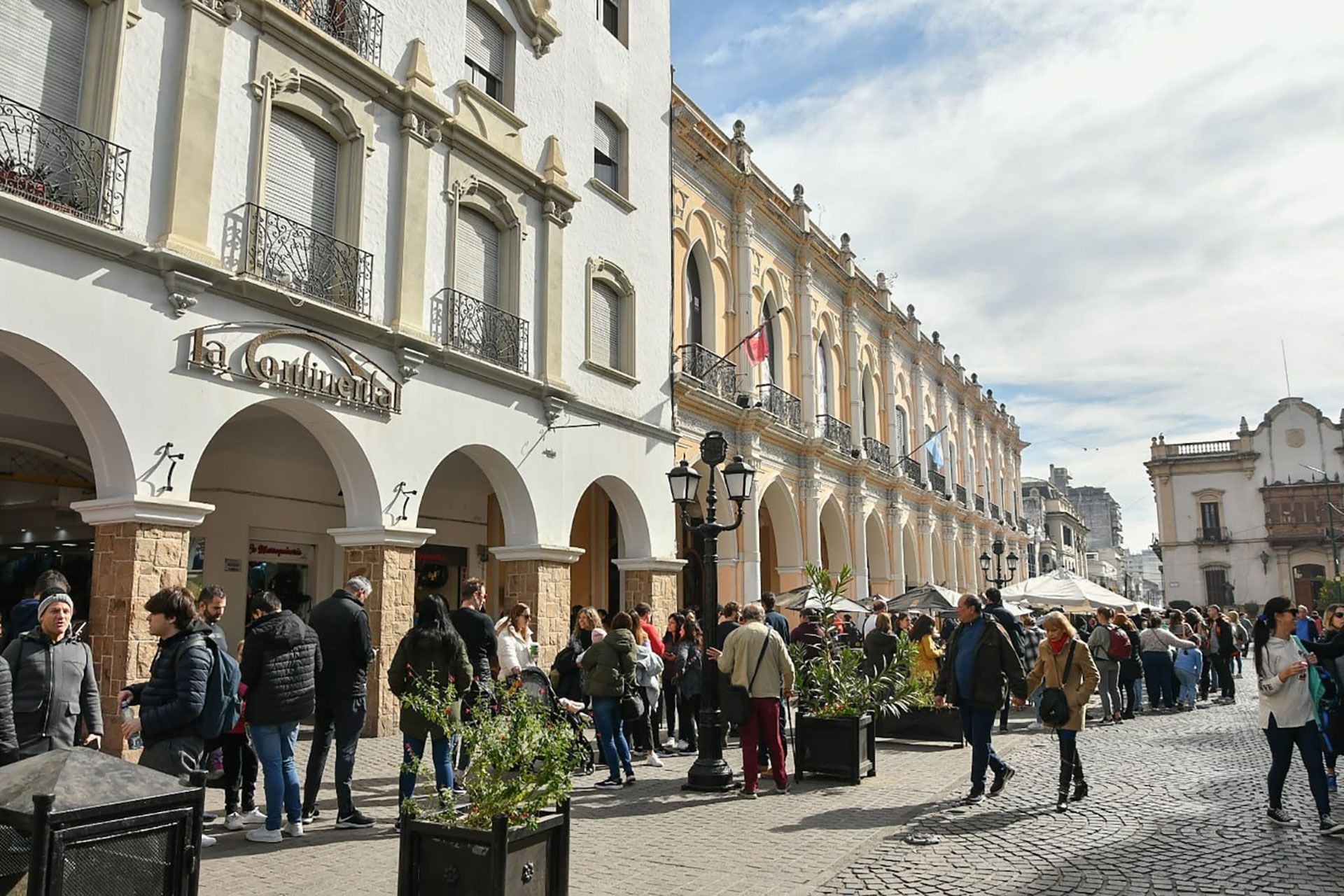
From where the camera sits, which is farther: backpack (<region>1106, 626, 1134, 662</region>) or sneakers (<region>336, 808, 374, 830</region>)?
backpack (<region>1106, 626, 1134, 662</region>)

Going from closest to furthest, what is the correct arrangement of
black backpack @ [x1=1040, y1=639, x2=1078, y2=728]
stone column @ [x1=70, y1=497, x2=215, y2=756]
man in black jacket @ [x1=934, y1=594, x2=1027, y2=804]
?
man in black jacket @ [x1=934, y1=594, x2=1027, y2=804]
black backpack @ [x1=1040, y1=639, x2=1078, y2=728]
stone column @ [x1=70, y1=497, x2=215, y2=756]

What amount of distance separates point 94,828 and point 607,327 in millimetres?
15134

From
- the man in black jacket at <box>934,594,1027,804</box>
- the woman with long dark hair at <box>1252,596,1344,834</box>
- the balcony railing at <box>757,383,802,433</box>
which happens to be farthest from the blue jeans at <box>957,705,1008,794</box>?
the balcony railing at <box>757,383,802,433</box>

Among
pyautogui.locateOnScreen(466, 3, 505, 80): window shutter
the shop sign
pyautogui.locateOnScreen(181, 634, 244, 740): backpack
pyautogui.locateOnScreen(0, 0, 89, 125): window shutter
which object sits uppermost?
pyautogui.locateOnScreen(466, 3, 505, 80): window shutter

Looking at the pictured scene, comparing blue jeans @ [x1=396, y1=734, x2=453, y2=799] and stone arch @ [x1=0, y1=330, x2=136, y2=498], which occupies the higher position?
stone arch @ [x1=0, y1=330, x2=136, y2=498]

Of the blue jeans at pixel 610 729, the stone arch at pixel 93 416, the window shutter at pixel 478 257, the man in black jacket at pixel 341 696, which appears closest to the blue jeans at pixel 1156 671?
the blue jeans at pixel 610 729

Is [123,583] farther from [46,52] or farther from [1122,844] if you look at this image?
[1122,844]

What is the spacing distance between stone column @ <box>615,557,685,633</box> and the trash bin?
14428 mm

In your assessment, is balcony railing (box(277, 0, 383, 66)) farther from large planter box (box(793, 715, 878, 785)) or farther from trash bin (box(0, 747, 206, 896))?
trash bin (box(0, 747, 206, 896))

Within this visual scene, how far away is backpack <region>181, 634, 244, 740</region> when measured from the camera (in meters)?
6.36

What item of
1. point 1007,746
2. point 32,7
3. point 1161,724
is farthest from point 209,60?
point 1161,724

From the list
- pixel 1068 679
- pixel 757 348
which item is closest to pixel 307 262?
pixel 1068 679

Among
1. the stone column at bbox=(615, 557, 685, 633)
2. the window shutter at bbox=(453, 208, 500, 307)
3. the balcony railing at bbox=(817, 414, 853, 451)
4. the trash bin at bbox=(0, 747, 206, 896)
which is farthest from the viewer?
the balcony railing at bbox=(817, 414, 853, 451)

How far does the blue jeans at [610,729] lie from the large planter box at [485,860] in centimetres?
474
